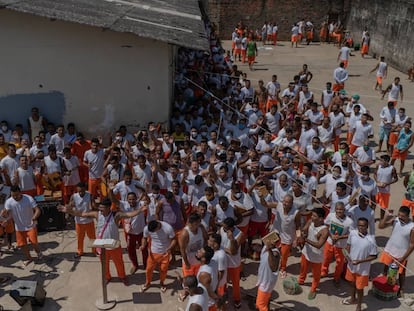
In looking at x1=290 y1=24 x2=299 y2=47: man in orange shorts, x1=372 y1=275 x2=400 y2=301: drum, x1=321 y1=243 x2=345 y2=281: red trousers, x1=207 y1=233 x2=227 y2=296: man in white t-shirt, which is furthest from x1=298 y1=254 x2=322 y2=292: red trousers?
x1=290 y1=24 x2=299 y2=47: man in orange shorts

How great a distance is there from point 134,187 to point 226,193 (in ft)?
5.52

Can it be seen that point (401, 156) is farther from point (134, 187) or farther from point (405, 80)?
point (405, 80)

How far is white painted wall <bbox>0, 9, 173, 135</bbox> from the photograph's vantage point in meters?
11.0

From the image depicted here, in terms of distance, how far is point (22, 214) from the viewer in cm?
808

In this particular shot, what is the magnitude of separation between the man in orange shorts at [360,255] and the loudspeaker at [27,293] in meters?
4.78

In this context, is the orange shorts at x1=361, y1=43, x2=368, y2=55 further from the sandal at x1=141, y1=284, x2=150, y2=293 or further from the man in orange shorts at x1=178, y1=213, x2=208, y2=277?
the sandal at x1=141, y1=284, x2=150, y2=293

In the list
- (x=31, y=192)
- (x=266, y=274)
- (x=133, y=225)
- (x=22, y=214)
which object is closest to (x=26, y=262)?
(x=22, y=214)

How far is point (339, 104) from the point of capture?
13.1 m

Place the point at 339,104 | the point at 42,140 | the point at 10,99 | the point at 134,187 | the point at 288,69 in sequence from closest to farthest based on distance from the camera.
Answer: the point at 134,187 < the point at 42,140 < the point at 10,99 < the point at 339,104 < the point at 288,69

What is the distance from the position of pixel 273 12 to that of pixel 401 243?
2442 cm

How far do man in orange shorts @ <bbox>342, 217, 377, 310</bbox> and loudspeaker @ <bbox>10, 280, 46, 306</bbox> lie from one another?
4.78 metres

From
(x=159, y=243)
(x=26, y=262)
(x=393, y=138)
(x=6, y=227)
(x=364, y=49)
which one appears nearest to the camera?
(x=159, y=243)

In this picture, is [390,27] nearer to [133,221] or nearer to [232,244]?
[133,221]

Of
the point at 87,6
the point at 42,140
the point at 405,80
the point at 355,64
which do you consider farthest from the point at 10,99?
the point at 355,64
